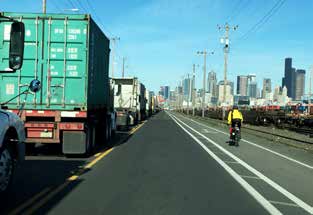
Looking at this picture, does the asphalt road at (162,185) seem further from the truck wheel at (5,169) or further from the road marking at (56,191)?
the truck wheel at (5,169)

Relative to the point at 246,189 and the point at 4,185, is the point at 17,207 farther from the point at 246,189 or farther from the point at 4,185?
the point at 246,189

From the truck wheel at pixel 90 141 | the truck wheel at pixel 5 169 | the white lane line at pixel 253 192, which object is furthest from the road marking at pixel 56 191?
the white lane line at pixel 253 192

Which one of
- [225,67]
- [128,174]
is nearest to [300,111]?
[225,67]

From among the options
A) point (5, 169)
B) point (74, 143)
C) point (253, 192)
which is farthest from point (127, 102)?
point (5, 169)

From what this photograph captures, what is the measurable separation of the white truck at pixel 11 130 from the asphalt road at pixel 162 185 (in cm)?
47

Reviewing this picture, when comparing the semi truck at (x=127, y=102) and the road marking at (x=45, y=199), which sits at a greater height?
the semi truck at (x=127, y=102)

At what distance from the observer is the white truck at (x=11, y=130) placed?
24.3 feet

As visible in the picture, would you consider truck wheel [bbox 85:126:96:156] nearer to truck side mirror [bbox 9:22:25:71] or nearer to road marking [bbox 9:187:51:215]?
road marking [bbox 9:187:51:215]

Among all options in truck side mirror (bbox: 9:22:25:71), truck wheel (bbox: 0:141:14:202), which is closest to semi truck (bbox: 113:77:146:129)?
truck wheel (bbox: 0:141:14:202)

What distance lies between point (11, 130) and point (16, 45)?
1.78 meters

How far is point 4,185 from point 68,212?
4.45ft

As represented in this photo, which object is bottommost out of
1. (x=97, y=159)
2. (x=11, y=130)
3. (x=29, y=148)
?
(x=97, y=159)

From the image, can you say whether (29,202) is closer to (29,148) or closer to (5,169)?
(5,169)

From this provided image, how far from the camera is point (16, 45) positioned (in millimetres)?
7398
